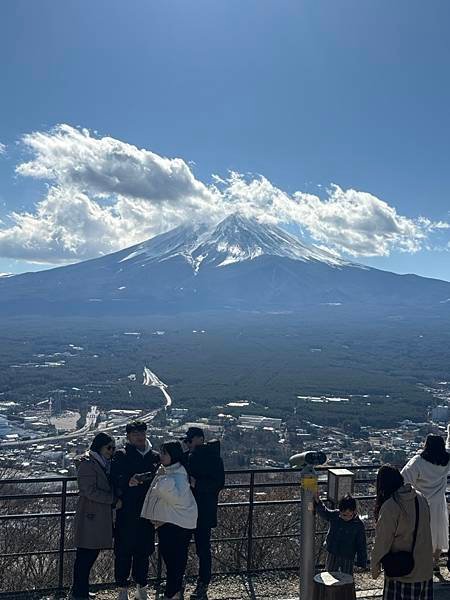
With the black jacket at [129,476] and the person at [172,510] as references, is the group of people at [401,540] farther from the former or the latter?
the black jacket at [129,476]

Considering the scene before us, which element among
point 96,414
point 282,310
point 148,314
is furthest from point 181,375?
point 282,310

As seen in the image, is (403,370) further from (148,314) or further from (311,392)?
(148,314)

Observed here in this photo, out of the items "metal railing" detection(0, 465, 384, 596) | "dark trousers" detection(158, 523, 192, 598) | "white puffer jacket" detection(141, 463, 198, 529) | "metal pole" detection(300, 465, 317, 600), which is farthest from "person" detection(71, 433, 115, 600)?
"metal pole" detection(300, 465, 317, 600)

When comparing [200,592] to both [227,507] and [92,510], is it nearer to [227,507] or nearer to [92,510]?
[92,510]

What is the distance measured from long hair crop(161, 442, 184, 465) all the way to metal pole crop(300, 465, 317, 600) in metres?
1.03

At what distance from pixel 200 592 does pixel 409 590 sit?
1.99 m

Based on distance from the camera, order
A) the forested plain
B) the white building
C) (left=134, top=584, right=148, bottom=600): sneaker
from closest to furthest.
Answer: (left=134, top=584, right=148, bottom=600): sneaker → the white building → the forested plain

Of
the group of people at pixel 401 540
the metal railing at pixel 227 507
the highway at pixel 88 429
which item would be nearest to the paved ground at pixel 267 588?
the metal railing at pixel 227 507

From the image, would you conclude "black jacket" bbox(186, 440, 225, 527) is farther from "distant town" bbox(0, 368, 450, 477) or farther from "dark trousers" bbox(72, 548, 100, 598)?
"distant town" bbox(0, 368, 450, 477)

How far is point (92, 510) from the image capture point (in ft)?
15.8

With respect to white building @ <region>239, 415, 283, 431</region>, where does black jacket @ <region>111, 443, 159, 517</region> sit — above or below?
above

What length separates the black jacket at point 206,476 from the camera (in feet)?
16.4

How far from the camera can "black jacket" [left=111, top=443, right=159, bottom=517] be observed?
4.83 metres

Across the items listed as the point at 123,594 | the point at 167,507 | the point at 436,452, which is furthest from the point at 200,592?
the point at 436,452
